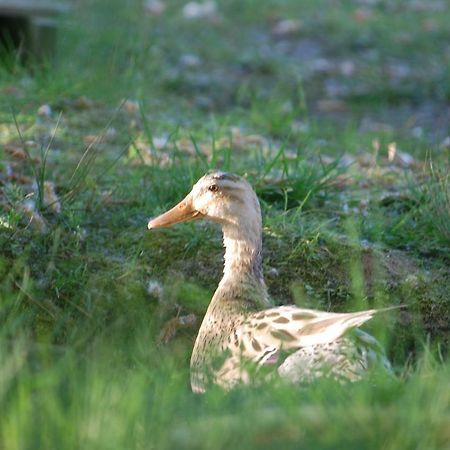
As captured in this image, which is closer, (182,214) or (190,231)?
(182,214)

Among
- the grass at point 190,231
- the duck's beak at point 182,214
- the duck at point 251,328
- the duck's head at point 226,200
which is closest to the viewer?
the grass at point 190,231

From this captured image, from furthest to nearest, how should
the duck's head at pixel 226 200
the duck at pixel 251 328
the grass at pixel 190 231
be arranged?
the duck's head at pixel 226 200 → the duck at pixel 251 328 → the grass at pixel 190 231

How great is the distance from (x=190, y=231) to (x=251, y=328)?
1.22 meters

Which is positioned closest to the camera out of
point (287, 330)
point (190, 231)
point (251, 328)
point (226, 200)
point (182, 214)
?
point (287, 330)

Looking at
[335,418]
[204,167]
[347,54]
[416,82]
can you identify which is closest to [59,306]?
[204,167]

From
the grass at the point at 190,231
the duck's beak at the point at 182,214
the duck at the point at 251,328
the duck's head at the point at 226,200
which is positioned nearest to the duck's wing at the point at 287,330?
the duck at the point at 251,328

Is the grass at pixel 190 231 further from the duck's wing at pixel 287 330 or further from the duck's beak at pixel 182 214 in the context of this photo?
the duck's beak at pixel 182 214

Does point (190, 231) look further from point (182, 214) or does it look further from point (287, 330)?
point (287, 330)

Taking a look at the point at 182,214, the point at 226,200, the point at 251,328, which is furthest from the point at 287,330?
the point at 182,214

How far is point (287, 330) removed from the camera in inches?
159

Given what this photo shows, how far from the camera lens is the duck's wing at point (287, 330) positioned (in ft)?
12.6

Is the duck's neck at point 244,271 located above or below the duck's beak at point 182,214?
below

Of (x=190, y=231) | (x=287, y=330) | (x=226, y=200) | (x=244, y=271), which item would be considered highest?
(x=226, y=200)

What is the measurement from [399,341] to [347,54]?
6039 mm
